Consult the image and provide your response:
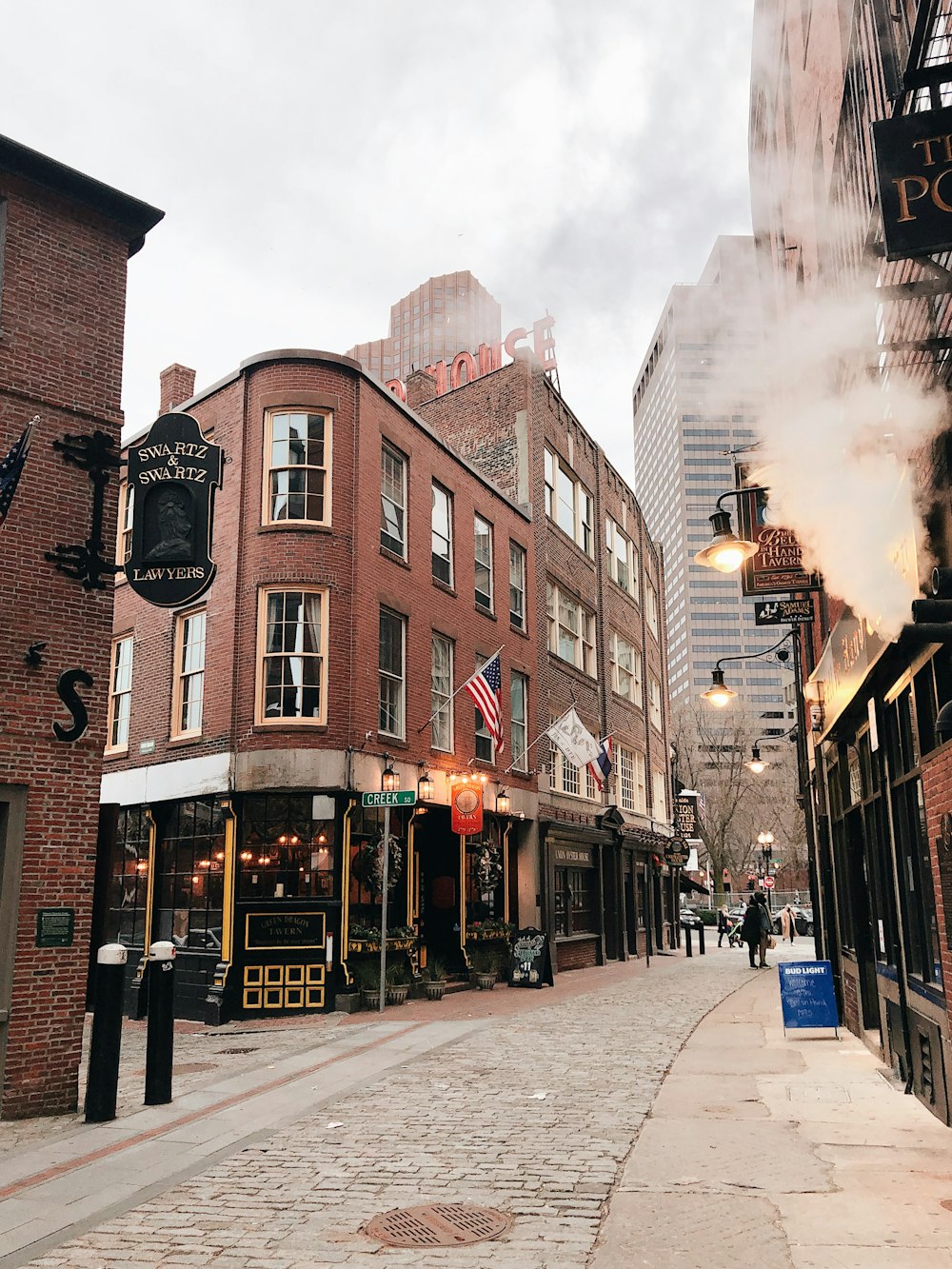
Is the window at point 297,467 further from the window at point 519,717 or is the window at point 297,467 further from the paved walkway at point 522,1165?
the paved walkway at point 522,1165

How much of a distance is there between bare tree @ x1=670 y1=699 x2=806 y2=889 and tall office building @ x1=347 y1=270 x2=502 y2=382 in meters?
135

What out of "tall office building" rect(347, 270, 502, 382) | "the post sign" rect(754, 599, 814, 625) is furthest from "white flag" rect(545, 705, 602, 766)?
"tall office building" rect(347, 270, 502, 382)

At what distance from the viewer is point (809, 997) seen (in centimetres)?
1246

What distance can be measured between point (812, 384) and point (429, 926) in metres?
13.8

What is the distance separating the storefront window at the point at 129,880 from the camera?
18.6 meters

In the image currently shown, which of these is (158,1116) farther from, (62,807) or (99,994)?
(62,807)

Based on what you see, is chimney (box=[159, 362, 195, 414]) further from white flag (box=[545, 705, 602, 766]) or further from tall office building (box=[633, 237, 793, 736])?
white flag (box=[545, 705, 602, 766])

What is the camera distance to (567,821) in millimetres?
25641

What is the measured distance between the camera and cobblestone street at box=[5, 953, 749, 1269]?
538 cm

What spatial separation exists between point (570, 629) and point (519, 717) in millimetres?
4525

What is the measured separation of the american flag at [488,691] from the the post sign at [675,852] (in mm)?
18063

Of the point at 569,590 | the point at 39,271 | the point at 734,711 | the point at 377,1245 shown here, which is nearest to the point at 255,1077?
the point at 377,1245

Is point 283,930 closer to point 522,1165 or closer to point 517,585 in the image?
point 522,1165

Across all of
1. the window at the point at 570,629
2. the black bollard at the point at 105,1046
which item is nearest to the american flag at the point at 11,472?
the black bollard at the point at 105,1046
